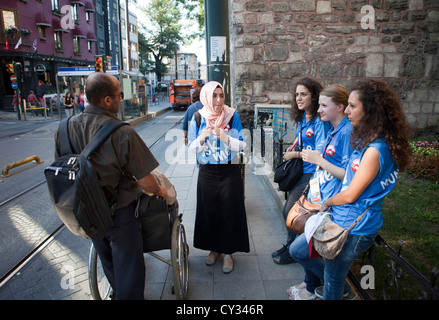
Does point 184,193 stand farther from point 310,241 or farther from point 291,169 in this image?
point 310,241

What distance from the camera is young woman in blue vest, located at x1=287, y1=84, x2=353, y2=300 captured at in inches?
92.1

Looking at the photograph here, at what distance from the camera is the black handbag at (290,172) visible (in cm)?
310

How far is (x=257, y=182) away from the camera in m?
6.42

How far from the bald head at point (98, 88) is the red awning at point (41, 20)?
30.6 m

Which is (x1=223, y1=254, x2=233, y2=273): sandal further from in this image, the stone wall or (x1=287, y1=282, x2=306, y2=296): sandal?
the stone wall

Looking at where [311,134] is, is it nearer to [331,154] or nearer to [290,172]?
[290,172]

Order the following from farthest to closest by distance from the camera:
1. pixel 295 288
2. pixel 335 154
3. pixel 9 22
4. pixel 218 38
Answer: pixel 9 22 < pixel 218 38 < pixel 295 288 < pixel 335 154

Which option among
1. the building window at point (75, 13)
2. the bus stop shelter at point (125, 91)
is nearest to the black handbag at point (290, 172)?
the bus stop shelter at point (125, 91)

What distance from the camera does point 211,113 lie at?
Result: 305cm

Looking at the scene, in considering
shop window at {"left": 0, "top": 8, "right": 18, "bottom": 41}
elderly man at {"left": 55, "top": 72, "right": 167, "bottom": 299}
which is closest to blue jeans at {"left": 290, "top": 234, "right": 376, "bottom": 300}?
elderly man at {"left": 55, "top": 72, "right": 167, "bottom": 299}

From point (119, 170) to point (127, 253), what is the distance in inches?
24.0

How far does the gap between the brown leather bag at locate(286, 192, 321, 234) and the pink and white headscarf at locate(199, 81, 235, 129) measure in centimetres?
109

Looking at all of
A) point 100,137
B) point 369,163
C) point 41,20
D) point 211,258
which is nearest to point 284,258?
point 211,258
